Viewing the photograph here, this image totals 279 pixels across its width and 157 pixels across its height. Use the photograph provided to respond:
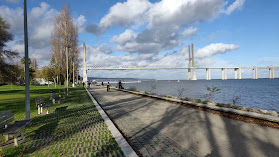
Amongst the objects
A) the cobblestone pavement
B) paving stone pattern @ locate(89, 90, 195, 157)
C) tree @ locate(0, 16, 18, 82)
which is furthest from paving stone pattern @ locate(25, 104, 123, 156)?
tree @ locate(0, 16, 18, 82)

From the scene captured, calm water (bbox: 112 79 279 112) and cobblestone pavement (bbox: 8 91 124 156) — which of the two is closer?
cobblestone pavement (bbox: 8 91 124 156)

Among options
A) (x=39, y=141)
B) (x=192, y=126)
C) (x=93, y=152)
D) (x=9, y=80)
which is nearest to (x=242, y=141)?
(x=192, y=126)

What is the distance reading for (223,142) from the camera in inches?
151

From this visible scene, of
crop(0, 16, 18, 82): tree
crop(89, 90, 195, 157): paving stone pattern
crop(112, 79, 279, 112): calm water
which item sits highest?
crop(0, 16, 18, 82): tree

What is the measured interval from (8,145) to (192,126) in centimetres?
471

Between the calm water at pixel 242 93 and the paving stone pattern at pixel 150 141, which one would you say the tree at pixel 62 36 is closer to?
the calm water at pixel 242 93

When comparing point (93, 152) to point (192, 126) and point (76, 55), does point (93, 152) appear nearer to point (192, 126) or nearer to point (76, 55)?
point (192, 126)

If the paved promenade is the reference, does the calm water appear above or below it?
below

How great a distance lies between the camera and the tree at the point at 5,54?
1788 cm

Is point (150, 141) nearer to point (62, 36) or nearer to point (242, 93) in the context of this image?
point (242, 93)

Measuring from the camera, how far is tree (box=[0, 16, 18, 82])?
58.6ft

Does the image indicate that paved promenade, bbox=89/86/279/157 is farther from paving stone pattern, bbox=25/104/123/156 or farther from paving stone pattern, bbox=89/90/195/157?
paving stone pattern, bbox=25/104/123/156

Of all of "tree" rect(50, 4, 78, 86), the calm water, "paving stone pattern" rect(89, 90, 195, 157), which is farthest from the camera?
"tree" rect(50, 4, 78, 86)

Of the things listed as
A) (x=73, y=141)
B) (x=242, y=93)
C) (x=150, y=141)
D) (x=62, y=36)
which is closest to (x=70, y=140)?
(x=73, y=141)
